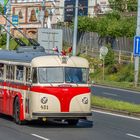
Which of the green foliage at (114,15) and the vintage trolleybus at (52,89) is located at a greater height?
the green foliage at (114,15)

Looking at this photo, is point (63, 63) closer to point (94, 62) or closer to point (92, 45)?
point (94, 62)

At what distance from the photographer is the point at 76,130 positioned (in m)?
22.3

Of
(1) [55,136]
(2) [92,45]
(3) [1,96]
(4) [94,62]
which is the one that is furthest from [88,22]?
(1) [55,136]

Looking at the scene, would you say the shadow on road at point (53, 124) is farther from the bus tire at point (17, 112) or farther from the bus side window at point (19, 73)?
the bus side window at point (19, 73)

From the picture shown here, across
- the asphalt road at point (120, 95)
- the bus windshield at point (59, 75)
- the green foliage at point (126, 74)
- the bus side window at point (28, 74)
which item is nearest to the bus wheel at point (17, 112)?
the bus side window at point (28, 74)

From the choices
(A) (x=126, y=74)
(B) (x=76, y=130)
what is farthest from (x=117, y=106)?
(A) (x=126, y=74)

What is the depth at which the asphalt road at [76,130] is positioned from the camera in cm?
1997

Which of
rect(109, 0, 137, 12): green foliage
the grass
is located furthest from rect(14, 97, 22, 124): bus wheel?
rect(109, 0, 137, 12): green foliage

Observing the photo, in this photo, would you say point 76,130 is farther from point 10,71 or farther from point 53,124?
point 10,71

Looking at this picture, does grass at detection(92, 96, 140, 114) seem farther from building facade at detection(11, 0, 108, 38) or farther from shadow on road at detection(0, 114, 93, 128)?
building facade at detection(11, 0, 108, 38)

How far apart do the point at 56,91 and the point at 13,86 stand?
2.72 metres

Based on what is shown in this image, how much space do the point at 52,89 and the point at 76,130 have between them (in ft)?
5.18

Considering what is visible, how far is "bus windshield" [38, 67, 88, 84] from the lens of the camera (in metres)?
23.0

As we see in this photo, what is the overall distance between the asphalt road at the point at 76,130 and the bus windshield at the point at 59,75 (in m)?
1.56
